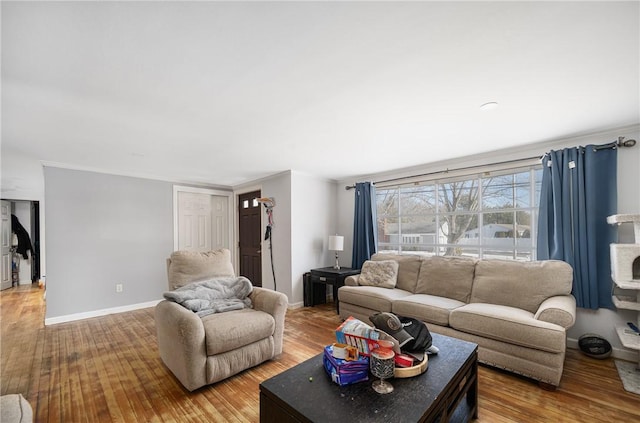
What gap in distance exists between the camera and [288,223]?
171 inches

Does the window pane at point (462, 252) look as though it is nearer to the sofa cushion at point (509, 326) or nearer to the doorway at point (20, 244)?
the sofa cushion at point (509, 326)

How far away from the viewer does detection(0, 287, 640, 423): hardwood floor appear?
1835 millimetres

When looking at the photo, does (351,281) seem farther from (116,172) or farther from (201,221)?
(116,172)

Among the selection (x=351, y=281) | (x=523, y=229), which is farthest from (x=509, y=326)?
(x=351, y=281)

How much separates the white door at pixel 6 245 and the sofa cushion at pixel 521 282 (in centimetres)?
918

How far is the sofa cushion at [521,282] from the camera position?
259cm

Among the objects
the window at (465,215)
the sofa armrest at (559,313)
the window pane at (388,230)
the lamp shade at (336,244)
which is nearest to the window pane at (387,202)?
the window at (465,215)

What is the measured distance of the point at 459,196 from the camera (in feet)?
12.5

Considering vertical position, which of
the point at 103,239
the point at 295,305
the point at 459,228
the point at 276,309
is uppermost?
the point at 459,228

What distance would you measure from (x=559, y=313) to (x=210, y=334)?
9.29 ft

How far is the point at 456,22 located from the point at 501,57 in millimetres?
447

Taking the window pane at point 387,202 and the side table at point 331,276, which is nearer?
the side table at point 331,276

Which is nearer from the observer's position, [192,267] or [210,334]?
[210,334]

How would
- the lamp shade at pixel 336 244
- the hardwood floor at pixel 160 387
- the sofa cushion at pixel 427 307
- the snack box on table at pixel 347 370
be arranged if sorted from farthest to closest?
the lamp shade at pixel 336 244 < the sofa cushion at pixel 427 307 < the hardwood floor at pixel 160 387 < the snack box on table at pixel 347 370
